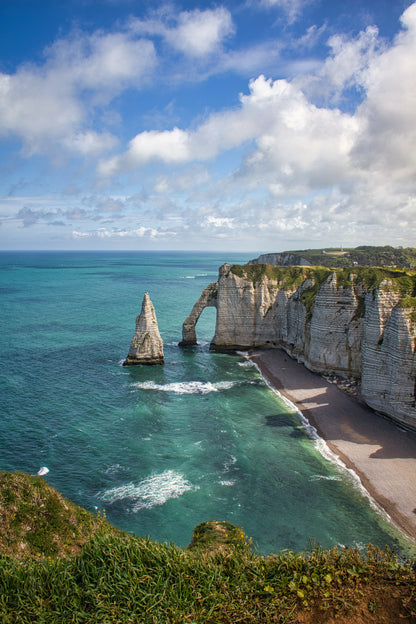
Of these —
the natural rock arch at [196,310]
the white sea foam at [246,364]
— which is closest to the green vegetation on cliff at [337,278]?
the natural rock arch at [196,310]

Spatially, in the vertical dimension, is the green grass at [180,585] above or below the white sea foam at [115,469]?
above

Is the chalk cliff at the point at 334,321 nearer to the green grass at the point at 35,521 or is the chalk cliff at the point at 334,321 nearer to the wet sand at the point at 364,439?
the wet sand at the point at 364,439

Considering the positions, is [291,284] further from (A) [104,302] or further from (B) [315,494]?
(A) [104,302]

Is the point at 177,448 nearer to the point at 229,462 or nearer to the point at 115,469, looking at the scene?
the point at 229,462

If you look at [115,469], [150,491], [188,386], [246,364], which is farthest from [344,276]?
[115,469]

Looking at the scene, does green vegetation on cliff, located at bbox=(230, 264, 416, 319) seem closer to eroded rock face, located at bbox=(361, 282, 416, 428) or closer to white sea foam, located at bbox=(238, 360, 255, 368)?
eroded rock face, located at bbox=(361, 282, 416, 428)

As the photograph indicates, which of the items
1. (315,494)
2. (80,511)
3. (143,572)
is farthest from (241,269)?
(143,572)
